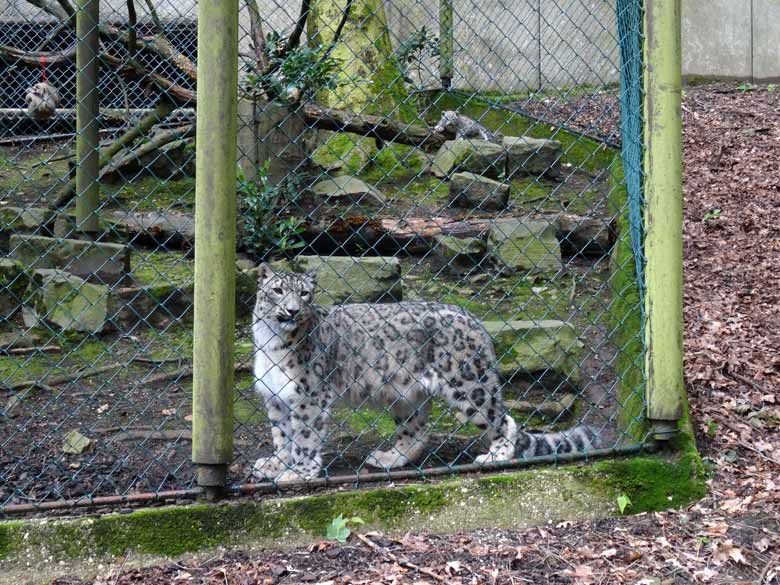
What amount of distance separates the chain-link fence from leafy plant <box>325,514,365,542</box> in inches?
8.8

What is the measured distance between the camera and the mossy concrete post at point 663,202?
3.82 m

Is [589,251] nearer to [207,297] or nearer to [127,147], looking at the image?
[127,147]

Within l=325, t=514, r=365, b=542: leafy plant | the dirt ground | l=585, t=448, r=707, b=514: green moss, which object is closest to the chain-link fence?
l=585, t=448, r=707, b=514: green moss

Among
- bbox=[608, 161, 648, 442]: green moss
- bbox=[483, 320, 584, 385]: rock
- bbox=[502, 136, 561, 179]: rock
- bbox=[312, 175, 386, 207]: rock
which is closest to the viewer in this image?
bbox=[608, 161, 648, 442]: green moss

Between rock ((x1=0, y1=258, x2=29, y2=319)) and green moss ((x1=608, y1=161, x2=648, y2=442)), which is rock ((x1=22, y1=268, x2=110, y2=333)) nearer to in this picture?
rock ((x1=0, y1=258, x2=29, y2=319))

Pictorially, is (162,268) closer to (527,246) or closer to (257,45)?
(257,45)

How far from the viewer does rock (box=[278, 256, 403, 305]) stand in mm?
6254

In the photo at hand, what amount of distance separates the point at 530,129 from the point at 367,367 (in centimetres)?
328

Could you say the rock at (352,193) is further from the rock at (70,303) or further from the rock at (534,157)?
the rock at (70,303)

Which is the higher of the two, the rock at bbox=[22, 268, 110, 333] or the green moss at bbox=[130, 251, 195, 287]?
the green moss at bbox=[130, 251, 195, 287]

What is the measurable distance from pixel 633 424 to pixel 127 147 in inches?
204

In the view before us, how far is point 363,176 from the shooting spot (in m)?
8.98

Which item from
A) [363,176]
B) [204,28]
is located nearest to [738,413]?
[204,28]

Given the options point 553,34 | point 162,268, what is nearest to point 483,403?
point 162,268
